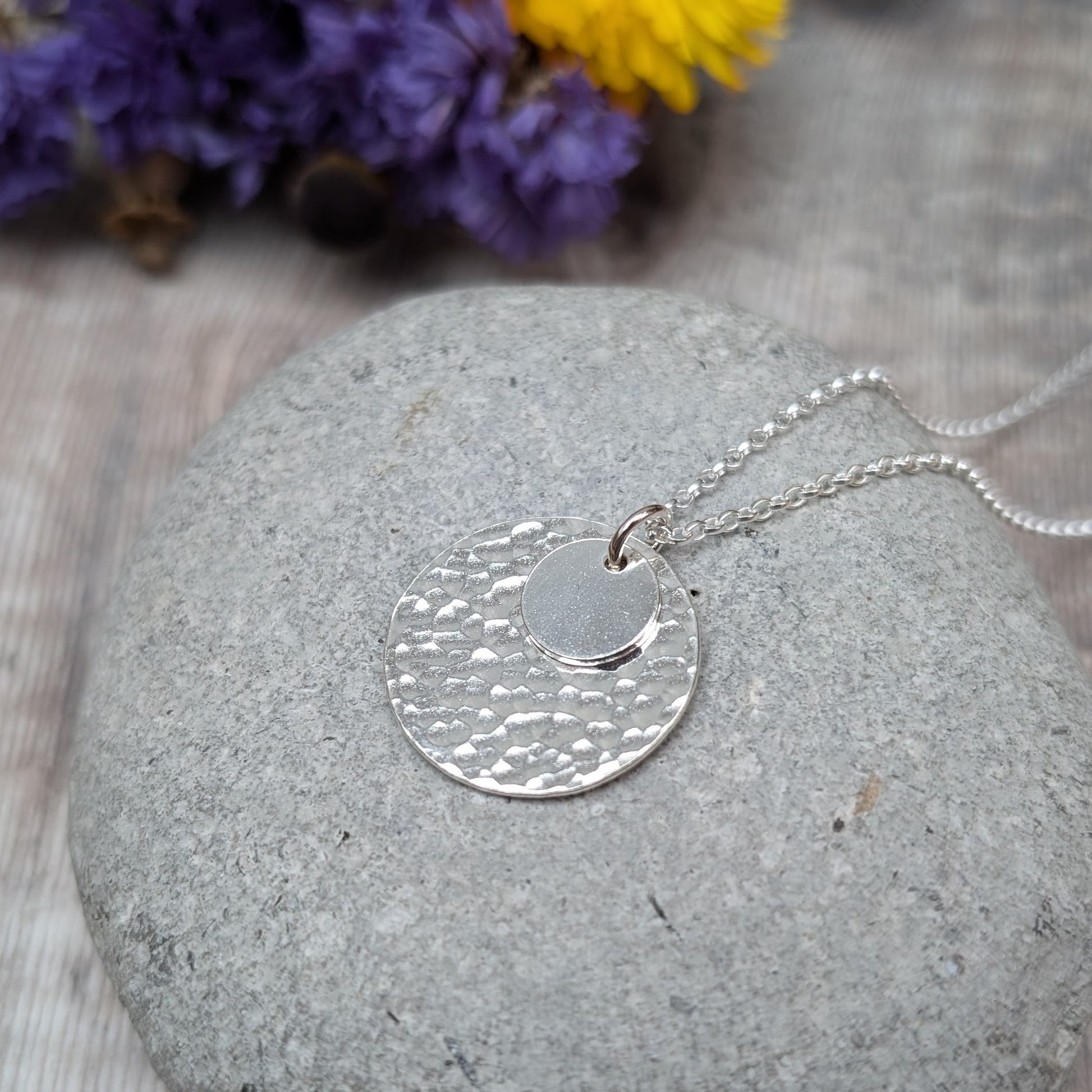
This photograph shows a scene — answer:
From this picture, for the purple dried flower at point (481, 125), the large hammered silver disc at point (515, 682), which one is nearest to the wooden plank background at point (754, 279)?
the purple dried flower at point (481, 125)

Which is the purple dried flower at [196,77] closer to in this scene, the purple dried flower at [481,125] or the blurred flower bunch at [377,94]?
the blurred flower bunch at [377,94]

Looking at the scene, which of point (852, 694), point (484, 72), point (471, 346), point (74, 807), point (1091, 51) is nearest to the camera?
point (852, 694)

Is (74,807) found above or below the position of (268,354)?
above

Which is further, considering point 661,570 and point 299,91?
point 299,91

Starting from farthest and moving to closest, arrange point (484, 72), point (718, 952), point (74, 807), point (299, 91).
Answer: point (299, 91)
point (484, 72)
point (74, 807)
point (718, 952)

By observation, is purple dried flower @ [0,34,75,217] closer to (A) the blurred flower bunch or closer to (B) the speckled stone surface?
(A) the blurred flower bunch

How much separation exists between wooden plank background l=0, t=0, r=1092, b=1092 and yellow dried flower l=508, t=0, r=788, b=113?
41cm

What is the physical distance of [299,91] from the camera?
68.3 inches

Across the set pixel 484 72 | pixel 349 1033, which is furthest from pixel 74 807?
pixel 484 72

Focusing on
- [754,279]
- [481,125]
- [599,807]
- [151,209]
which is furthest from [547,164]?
[599,807]

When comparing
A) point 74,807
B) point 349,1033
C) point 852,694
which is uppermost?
point 852,694

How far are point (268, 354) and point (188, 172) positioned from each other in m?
0.33

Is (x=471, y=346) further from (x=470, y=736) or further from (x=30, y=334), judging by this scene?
(x=30, y=334)

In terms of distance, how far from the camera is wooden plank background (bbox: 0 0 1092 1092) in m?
1.67
